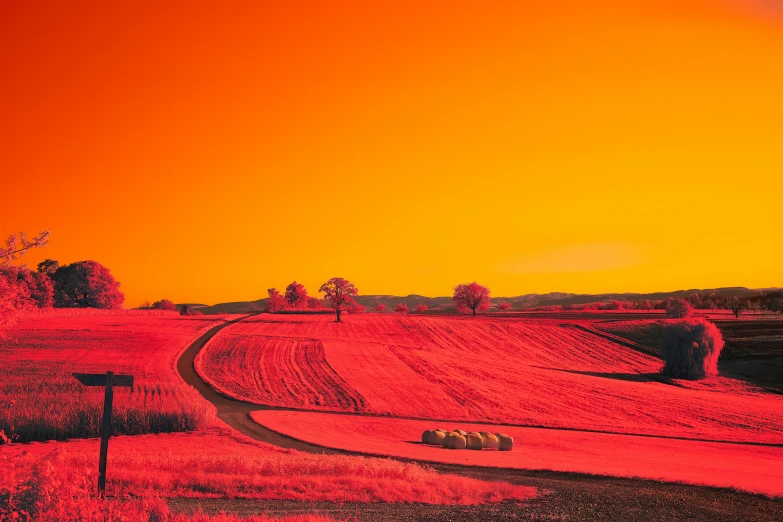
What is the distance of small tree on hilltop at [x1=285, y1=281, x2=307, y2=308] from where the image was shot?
142375 millimetres

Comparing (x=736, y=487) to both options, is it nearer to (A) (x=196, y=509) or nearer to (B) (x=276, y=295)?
(A) (x=196, y=509)

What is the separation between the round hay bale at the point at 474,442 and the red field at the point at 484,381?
34.5 feet

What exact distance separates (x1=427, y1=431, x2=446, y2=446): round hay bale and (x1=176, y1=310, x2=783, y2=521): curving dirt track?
7.30 metres

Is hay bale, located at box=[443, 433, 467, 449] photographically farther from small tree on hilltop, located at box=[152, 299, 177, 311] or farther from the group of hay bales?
small tree on hilltop, located at box=[152, 299, 177, 311]

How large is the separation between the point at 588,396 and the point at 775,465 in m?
22.1

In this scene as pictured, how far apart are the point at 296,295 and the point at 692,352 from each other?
87.6m

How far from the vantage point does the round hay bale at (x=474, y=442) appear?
116ft

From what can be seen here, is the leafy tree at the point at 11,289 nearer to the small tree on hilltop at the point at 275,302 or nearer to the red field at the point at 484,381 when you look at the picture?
the red field at the point at 484,381

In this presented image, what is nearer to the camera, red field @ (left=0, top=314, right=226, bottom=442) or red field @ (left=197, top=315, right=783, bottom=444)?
red field @ (left=0, top=314, right=226, bottom=442)

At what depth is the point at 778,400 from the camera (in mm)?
60344

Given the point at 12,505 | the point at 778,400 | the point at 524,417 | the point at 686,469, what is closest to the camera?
the point at 12,505

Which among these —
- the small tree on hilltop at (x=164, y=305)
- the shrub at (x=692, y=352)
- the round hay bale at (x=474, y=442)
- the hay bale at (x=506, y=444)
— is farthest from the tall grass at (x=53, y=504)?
the small tree on hilltop at (x=164, y=305)

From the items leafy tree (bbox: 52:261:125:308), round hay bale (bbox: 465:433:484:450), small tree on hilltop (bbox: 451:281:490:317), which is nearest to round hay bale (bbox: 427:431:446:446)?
round hay bale (bbox: 465:433:484:450)

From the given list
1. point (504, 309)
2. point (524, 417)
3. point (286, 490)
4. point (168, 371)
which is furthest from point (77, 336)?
point (504, 309)
